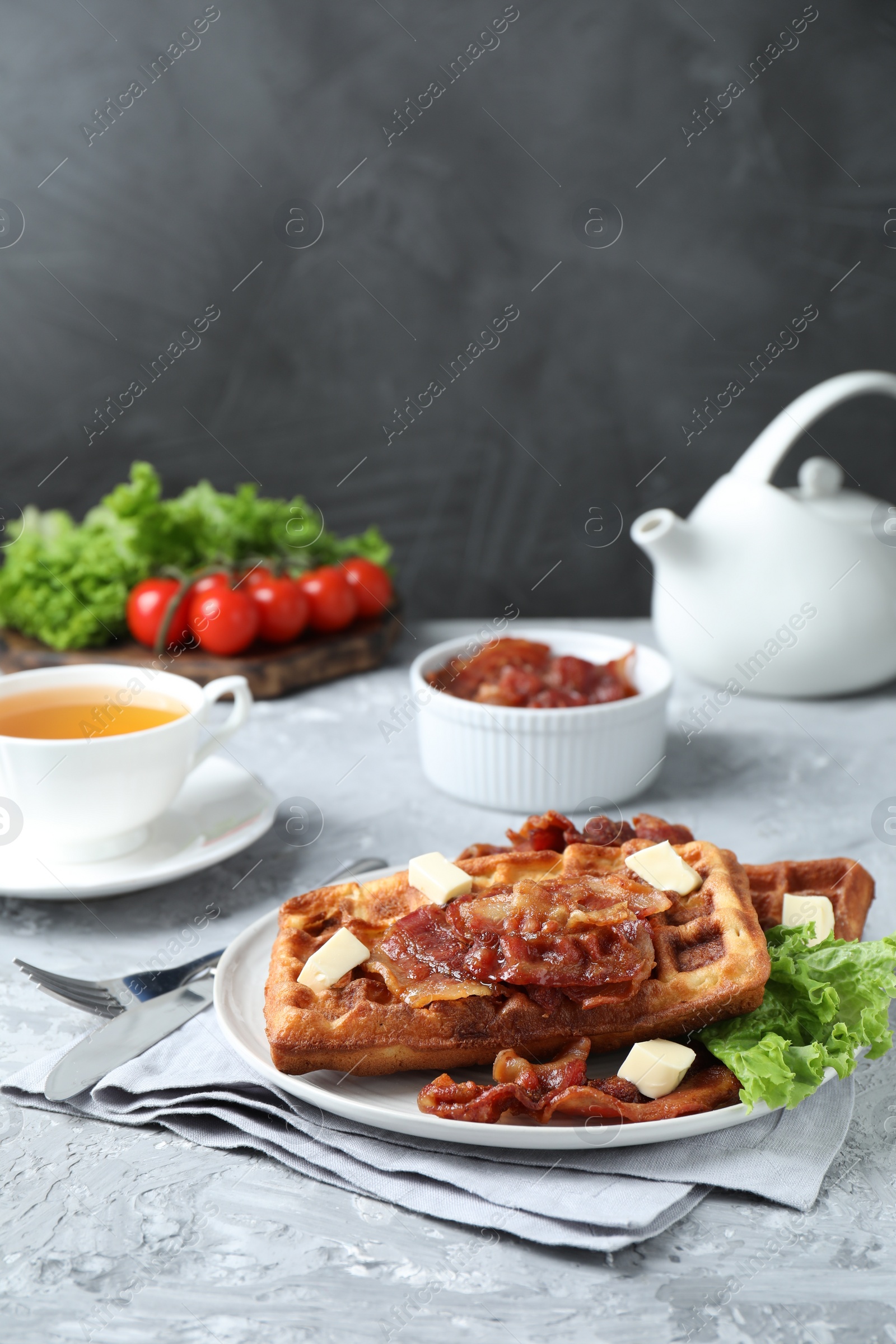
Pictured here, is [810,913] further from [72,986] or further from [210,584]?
[210,584]

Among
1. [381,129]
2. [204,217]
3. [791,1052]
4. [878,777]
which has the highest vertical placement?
[381,129]

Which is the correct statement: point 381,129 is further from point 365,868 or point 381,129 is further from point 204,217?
point 365,868

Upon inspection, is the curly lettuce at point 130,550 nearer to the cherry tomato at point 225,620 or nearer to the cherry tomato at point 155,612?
the cherry tomato at point 155,612

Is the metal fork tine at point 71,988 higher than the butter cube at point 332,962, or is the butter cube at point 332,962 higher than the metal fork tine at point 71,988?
the butter cube at point 332,962

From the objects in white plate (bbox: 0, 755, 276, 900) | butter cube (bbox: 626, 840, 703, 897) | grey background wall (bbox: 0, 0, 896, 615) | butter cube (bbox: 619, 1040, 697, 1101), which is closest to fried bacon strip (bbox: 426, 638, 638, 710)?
white plate (bbox: 0, 755, 276, 900)

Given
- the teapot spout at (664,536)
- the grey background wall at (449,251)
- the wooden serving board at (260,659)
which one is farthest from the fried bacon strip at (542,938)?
the grey background wall at (449,251)

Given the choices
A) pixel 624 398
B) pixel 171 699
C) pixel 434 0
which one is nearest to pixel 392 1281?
pixel 171 699
